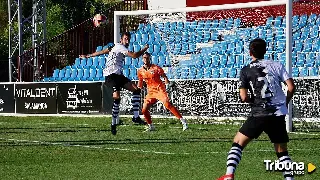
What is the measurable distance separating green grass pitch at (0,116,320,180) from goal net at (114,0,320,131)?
2.22 metres

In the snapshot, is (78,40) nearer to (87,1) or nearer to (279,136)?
(279,136)

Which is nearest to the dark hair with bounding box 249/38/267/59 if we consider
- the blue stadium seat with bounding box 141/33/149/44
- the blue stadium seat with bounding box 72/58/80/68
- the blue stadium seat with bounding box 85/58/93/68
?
the blue stadium seat with bounding box 141/33/149/44

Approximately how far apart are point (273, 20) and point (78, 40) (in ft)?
42.7

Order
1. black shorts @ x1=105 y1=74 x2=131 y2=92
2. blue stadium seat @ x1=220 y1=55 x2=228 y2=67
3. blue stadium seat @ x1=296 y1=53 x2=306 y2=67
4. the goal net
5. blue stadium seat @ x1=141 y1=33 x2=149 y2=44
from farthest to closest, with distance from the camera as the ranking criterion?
blue stadium seat @ x1=141 y1=33 x2=149 y2=44, blue stadium seat @ x1=220 y1=55 x2=228 y2=67, blue stadium seat @ x1=296 y1=53 x2=306 y2=67, the goal net, black shorts @ x1=105 y1=74 x2=131 y2=92

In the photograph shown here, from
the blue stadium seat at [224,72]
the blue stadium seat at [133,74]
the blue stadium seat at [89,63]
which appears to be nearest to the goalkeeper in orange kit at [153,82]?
the blue stadium seat at [224,72]

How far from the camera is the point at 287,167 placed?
10781 millimetres

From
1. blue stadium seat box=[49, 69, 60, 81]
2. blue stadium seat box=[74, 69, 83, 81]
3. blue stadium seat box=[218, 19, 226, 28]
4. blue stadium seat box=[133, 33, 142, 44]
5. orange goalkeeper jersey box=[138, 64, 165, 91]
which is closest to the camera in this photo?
orange goalkeeper jersey box=[138, 64, 165, 91]

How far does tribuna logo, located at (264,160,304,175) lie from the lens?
35.4 feet

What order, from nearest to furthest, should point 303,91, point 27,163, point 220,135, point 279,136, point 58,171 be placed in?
point 279,136, point 58,171, point 27,163, point 220,135, point 303,91

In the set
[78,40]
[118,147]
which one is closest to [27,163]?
[118,147]

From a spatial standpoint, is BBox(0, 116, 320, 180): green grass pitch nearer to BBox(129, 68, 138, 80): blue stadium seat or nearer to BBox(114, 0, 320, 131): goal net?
BBox(114, 0, 320, 131): goal net

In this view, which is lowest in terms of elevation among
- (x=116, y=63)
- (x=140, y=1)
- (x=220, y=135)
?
(x=220, y=135)

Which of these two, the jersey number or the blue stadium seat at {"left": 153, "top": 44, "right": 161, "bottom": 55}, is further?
the blue stadium seat at {"left": 153, "top": 44, "right": 161, "bottom": 55}

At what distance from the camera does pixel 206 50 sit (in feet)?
87.4
